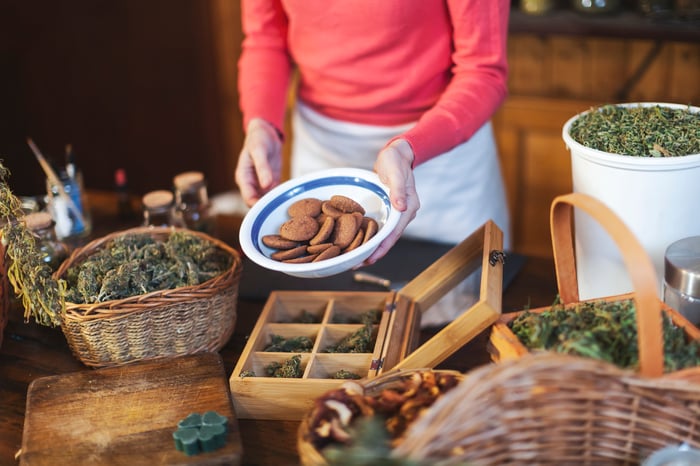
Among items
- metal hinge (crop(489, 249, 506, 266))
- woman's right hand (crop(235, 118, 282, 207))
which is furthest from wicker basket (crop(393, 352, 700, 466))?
→ woman's right hand (crop(235, 118, 282, 207))

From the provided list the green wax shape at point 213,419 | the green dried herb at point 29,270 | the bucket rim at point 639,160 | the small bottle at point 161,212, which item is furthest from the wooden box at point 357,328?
the small bottle at point 161,212

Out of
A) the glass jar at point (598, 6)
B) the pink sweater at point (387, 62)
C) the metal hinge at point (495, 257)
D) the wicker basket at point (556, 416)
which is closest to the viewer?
the wicker basket at point (556, 416)

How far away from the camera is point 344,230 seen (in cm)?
138

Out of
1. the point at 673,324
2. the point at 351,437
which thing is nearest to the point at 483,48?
the point at 673,324

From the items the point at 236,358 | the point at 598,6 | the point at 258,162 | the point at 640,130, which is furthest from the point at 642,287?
the point at 598,6

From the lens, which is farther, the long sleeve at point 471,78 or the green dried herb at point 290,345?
the long sleeve at point 471,78

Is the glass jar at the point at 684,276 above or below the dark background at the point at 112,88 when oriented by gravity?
above

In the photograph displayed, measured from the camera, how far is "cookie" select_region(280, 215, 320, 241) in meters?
1.41

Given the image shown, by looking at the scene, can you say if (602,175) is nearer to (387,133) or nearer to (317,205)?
(317,205)

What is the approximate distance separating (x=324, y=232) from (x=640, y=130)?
57 centimetres

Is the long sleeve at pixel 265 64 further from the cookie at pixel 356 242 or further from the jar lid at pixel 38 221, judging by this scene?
the cookie at pixel 356 242

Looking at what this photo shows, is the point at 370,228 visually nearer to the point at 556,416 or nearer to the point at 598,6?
the point at 556,416

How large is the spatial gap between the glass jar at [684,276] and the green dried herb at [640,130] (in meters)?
0.15

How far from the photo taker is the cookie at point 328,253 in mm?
1324
